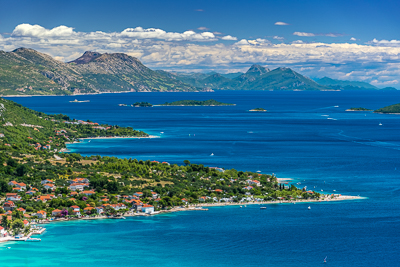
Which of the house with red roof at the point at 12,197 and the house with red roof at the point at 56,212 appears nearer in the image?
the house with red roof at the point at 56,212

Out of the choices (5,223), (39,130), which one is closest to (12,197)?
(5,223)

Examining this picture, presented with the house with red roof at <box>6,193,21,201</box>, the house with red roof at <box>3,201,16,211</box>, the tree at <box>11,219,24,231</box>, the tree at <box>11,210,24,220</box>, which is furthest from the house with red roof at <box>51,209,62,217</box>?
A: the house with red roof at <box>6,193,21,201</box>

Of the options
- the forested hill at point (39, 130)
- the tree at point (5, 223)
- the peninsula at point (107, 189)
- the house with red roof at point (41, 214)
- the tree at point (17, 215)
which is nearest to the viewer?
the tree at point (5, 223)

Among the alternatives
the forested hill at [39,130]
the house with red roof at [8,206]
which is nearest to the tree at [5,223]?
the house with red roof at [8,206]

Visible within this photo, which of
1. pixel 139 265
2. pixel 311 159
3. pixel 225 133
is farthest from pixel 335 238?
pixel 225 133

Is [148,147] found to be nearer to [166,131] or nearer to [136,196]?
[166,131]

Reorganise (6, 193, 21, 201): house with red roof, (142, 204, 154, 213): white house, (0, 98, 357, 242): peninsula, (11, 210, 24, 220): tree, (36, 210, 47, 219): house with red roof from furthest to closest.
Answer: (6, 193, 21, 201): house with red roof < (142, 204, 154, 213): white house < (0, 98, 357, 242): peninsula < (36, 210, 47, 219): house with red roof < (11, 210, 24, 220): tree

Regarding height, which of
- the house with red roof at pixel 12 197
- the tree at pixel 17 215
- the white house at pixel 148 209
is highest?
the house with red roof at pixel 12 197

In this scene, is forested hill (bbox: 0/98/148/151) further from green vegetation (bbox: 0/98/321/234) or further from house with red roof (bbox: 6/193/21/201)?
house with red roof (bbox: 6/193/21/201)

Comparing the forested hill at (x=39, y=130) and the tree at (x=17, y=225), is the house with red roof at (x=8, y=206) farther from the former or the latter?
the forested hill at (x=39, y=130)
